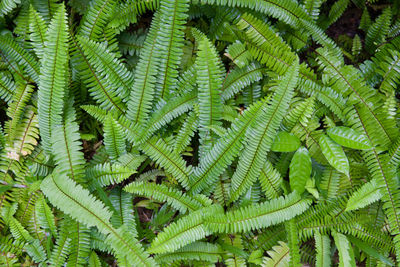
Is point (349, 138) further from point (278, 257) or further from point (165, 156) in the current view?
point (165, 156)

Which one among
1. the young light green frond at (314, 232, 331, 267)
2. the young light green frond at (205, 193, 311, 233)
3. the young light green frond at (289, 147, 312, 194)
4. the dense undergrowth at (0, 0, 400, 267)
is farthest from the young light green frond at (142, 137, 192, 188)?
the young light green frond at (314, 232, 331, 267)

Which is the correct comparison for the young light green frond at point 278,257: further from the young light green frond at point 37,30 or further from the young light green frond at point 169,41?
the young light green frond at point 37,30

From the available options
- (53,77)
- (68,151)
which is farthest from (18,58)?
(68,151)

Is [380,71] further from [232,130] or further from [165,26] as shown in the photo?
[165,26]

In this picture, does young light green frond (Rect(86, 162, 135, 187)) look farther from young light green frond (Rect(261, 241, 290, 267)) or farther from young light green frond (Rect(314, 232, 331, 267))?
young light green frond (Rect(314, 232, 331, 267))

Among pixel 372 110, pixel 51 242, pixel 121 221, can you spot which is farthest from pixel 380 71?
pixel 51 242

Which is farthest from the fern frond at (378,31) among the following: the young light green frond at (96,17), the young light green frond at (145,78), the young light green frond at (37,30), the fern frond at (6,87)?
the fern frond at (6,87)

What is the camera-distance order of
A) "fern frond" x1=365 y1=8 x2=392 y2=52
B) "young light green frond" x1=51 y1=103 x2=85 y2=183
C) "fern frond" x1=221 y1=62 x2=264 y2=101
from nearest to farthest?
"young light green frond" x1=51 y1=103 x2=85 y2=183 → "fern frond" x1=221 y1=62 x2=264 y2=101 → "fern frond" x1=365 y1=8 x2=392 y2=52
